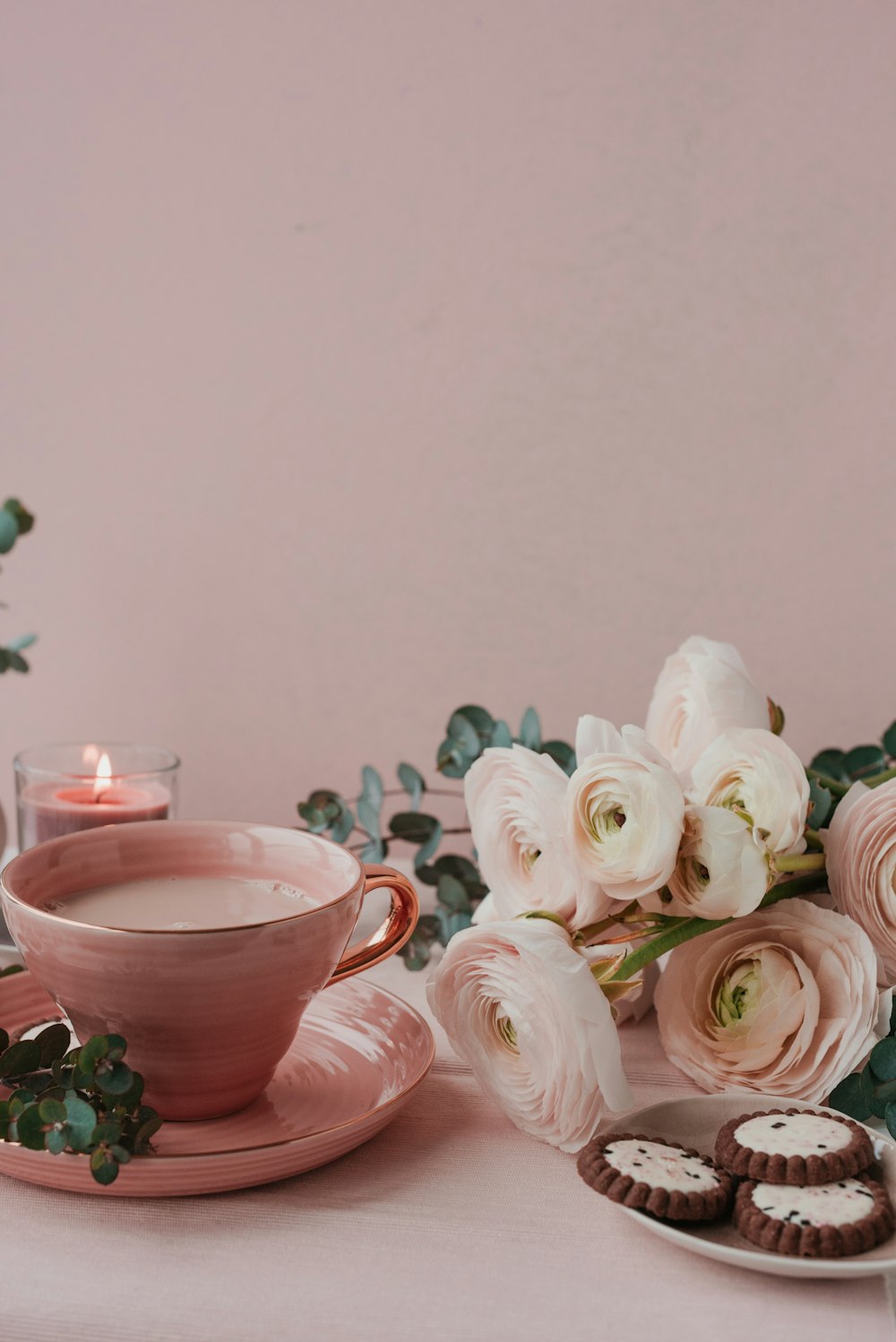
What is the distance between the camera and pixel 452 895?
2.56 ft

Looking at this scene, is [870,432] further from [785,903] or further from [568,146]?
[785,903]

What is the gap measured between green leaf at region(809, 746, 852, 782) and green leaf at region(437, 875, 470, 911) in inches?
11.4

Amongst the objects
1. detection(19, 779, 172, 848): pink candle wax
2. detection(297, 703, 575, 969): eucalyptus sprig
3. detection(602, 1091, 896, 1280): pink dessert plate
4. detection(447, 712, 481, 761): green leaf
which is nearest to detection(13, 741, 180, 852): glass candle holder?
detection(19, 779, 172, 848): pink candle wax

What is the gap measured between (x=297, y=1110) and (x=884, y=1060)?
10.5 inches

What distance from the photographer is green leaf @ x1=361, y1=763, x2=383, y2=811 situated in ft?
2.95

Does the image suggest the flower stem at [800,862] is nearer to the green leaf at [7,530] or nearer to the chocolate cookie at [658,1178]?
the chocolate cookie at [658,1178]

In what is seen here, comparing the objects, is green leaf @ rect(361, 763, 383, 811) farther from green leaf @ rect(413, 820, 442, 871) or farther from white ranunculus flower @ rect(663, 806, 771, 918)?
white ranunculus flower @ rect(663, 806, 771, 918)

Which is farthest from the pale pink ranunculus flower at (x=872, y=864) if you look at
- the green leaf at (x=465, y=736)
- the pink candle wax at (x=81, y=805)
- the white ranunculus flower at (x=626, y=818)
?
the pink candle wax at (x=81, y=805)

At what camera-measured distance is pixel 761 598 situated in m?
1.10

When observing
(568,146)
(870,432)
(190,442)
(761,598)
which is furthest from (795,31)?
(190,442)

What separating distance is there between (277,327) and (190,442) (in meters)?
0.14

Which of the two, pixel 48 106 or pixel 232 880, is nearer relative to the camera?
pixel 232 880

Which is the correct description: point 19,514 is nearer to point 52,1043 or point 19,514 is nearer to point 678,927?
point 52,1043

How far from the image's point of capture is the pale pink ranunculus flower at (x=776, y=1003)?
1.75 feet
